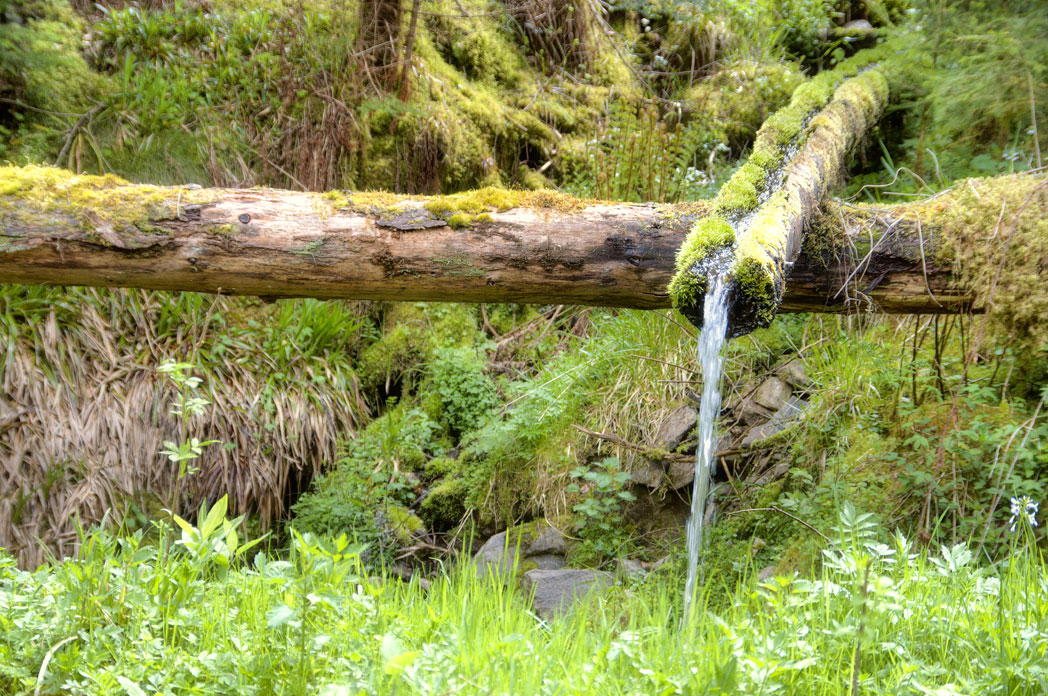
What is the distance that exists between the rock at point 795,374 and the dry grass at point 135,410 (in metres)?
2.85

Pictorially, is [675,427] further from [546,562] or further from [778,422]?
[546,562]

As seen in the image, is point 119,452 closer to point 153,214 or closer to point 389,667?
point 153,214

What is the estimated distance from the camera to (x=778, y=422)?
4.22 meters

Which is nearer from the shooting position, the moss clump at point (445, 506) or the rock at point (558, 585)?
the rock at point (558, 585)

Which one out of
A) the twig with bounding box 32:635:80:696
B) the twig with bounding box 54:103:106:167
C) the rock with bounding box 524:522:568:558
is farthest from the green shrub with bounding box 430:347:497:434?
the twig with bounding box 32:635:80:696

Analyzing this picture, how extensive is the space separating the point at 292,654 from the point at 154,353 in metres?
3.61

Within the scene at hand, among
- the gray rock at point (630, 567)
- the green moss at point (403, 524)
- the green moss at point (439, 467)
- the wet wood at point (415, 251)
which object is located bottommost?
the green moss at point (403, 524)

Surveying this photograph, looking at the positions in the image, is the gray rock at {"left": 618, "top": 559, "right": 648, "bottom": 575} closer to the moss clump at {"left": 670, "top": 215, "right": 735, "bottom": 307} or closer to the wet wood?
the wet wood

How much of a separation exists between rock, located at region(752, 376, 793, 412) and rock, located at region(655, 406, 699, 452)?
39cm

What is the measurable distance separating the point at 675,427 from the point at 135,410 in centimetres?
318

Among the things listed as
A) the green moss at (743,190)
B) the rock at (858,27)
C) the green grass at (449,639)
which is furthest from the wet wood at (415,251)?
the rock at (858,27)

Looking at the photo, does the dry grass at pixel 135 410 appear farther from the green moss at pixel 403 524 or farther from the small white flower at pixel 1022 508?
the small white flower at pixel 1022 508

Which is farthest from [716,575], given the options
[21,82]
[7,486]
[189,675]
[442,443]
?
[21,82]

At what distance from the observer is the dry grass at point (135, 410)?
4352 millimetres
